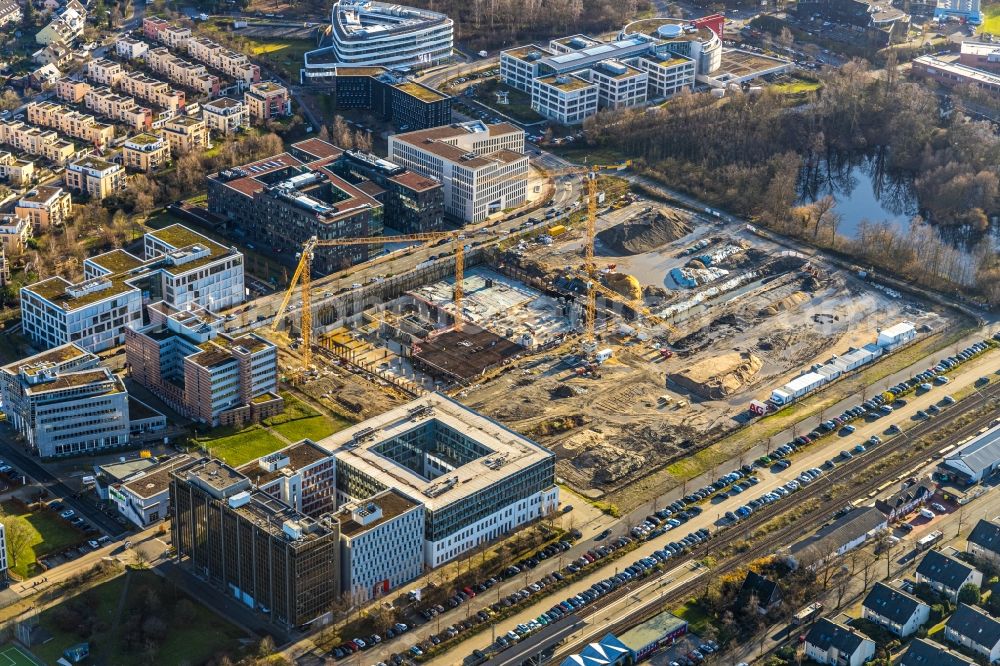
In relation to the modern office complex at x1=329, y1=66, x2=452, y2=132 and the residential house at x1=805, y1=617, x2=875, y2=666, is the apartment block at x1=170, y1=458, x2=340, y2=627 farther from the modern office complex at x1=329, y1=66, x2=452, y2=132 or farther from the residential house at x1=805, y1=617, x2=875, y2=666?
the modern office complex at x1=329, y1=66, x2=452, y2=132

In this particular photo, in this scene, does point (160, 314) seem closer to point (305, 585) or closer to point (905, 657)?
point (305, 585)

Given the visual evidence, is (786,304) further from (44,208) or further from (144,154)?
(44,208)

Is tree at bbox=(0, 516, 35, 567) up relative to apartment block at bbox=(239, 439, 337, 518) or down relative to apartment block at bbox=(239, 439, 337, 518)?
down

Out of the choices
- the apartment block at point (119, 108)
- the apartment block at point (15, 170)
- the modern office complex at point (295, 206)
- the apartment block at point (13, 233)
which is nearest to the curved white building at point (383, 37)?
the apartment block at point (119, 108)

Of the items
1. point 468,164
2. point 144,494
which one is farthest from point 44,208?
point 144,494

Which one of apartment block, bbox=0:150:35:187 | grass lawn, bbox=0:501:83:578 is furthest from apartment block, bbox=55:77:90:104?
grass lawn, bbox=0:501:83:578

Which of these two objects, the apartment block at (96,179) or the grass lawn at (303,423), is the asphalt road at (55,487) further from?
the apartment block at (96,179)

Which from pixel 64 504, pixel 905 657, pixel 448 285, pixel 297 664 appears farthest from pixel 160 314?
pixel 905 657

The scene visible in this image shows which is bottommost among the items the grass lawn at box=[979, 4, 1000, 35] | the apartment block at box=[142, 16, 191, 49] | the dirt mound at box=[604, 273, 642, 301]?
the dirt mound at box=[604, 273, 642, 301]
